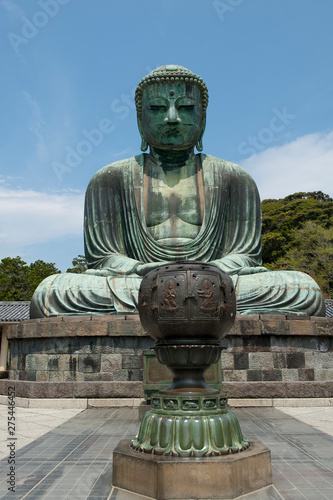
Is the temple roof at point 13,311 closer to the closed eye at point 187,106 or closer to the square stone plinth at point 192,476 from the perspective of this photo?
the closed eye at point 187,106

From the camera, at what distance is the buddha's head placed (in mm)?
8609

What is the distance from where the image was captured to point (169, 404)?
2.79 meters

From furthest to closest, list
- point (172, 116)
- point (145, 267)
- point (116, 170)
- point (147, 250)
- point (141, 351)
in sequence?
point (116, 170) < point (172, 116) < point (147, 250) < point (145, 267) < point (141, 351)

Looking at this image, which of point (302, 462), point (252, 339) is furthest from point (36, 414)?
point (302, 462)

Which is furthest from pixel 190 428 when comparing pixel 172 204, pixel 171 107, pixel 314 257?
pixel 314 257

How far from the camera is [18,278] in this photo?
27.3 metres

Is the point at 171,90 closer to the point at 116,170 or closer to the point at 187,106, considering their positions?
the point at 187,106

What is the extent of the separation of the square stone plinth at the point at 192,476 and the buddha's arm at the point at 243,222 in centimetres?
593

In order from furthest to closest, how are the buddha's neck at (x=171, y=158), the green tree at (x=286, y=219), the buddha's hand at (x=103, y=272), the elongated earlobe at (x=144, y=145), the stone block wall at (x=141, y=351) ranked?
the green tree at (x=286, y=219) < the elongated earlobe at (x=144, y=145) < the buddha's neck at (x=171, y=158) < the buddha's hand at (x=103, y=272) < the stone block wall at (x=141, y=351)

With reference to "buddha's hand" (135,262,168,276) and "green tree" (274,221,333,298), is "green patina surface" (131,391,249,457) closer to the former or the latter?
"buddha's hand" (135,262,168,276)

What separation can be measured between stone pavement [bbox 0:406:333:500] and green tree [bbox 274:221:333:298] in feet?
62.6

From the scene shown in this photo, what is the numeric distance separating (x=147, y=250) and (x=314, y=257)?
1877 cm

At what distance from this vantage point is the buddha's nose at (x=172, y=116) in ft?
28.0

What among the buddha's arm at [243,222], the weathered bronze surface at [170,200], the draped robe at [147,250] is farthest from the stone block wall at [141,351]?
the buddha's arm at [243,222]
